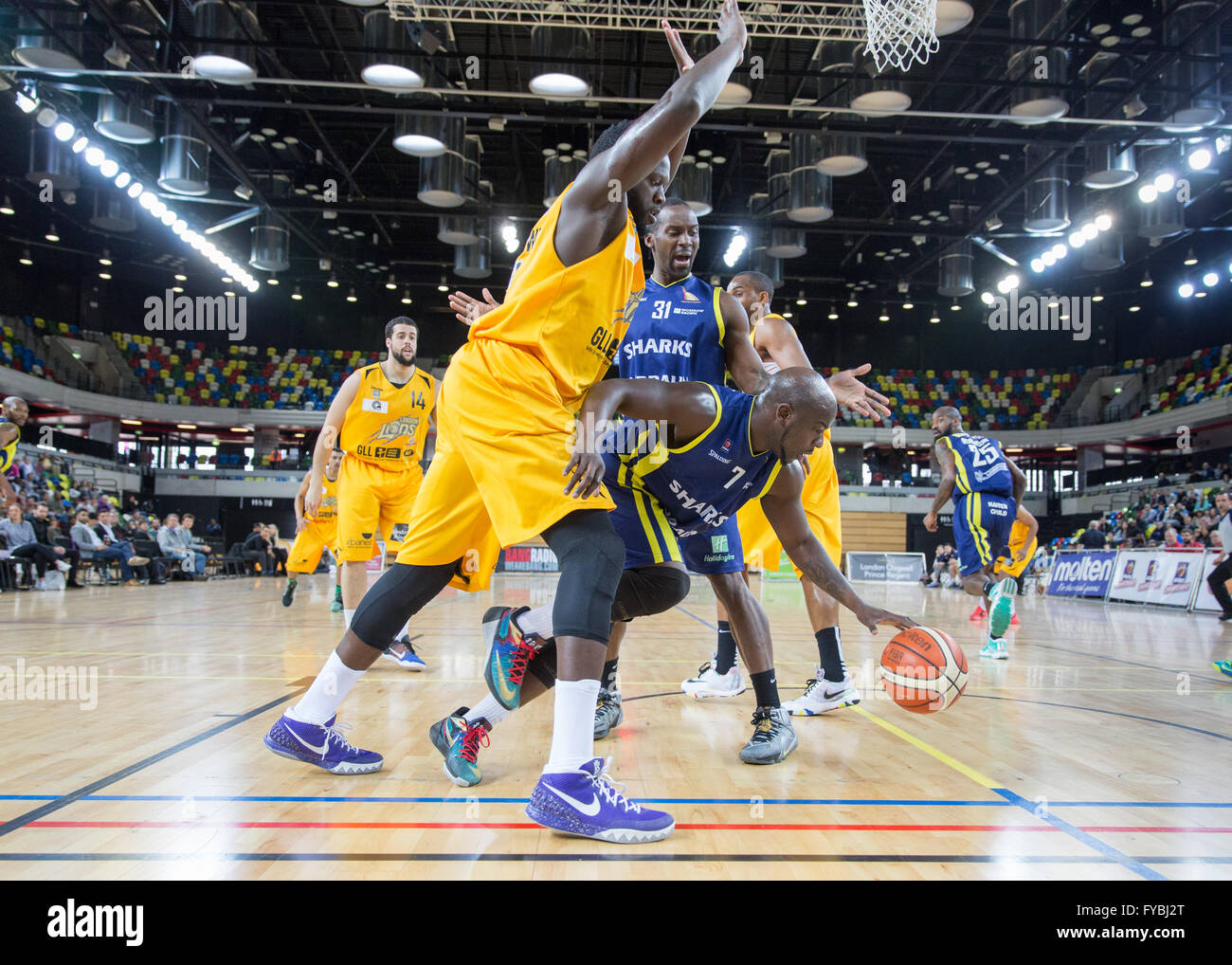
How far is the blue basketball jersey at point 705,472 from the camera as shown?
285cm

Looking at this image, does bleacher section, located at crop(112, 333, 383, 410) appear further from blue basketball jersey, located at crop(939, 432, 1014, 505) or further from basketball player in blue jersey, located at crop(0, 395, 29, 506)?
blue basketball jersey, located at crop(939, 432, 1014, 505)

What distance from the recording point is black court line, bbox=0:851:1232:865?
6.27 ft

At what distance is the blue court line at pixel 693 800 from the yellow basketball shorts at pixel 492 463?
69 centimetres

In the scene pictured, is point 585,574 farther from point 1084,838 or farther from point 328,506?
point 328,506

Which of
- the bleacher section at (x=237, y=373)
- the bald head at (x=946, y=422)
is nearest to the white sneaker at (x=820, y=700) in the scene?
the bald head at (x=946, y=422)

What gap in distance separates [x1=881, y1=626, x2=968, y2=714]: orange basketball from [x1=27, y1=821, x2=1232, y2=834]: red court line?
723 mm

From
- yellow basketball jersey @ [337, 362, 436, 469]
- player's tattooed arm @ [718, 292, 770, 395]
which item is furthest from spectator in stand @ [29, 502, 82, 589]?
player's tattooed arm @ [718, 292, 770, 395]

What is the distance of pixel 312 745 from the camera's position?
2711 millimetres

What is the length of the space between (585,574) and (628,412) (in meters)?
0.61

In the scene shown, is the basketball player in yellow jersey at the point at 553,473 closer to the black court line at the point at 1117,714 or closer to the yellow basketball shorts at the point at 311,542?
the black court line at the point at 1117,714

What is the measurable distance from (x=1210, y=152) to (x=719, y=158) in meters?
9.63

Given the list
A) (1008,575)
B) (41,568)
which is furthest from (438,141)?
(1008,575)

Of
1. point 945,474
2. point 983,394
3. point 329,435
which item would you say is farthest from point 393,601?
point 983,394
